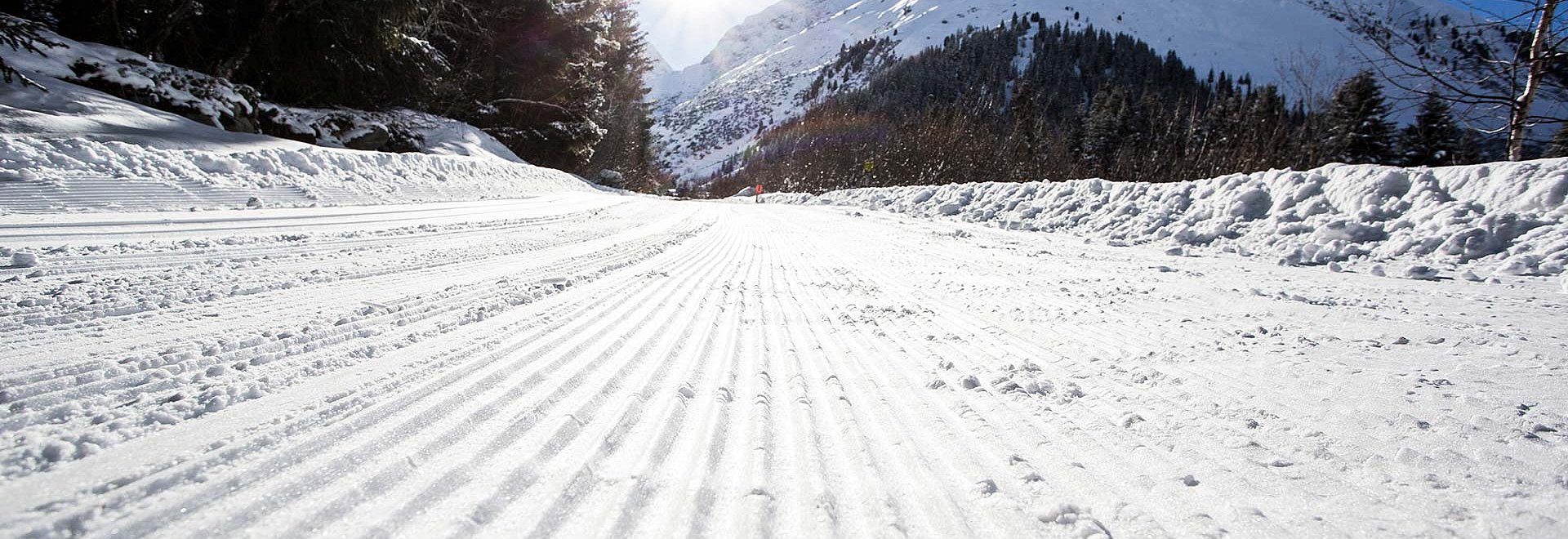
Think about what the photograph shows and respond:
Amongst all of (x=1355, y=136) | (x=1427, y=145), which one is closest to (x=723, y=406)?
(x=1427, y=145)

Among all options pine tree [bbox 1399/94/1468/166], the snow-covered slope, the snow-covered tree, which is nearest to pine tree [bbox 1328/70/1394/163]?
pine tree [bbox 1399/94/1468/166]

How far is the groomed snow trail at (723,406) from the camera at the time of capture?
3.06 ft

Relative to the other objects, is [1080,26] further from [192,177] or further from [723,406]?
[723,406]

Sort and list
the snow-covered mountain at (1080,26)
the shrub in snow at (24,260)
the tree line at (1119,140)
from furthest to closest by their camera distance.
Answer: the snow-covered mountain at (1080,26), the tree line at (1119,140), the shrub in snow at (24,260)

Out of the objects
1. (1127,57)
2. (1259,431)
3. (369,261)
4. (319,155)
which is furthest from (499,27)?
(1127,57)

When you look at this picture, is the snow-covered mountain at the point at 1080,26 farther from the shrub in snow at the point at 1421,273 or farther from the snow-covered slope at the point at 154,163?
the shrub in snow at the point at 1421,273

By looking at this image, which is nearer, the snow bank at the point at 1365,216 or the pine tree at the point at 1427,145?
the snow bank at the point at 1365,216

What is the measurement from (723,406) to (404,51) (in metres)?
12.5

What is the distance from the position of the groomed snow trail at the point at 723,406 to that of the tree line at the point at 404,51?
8.32 metres

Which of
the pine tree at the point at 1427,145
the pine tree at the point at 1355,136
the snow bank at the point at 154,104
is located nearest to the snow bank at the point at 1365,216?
the snow bank at the point at 154,104

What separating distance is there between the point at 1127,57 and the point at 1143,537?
126 m

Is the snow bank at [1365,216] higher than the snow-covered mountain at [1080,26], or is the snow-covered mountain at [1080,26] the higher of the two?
the snow-covered mountain at [1080,26]

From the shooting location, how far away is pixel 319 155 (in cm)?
577

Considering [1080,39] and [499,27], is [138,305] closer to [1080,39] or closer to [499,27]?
[499,27]
